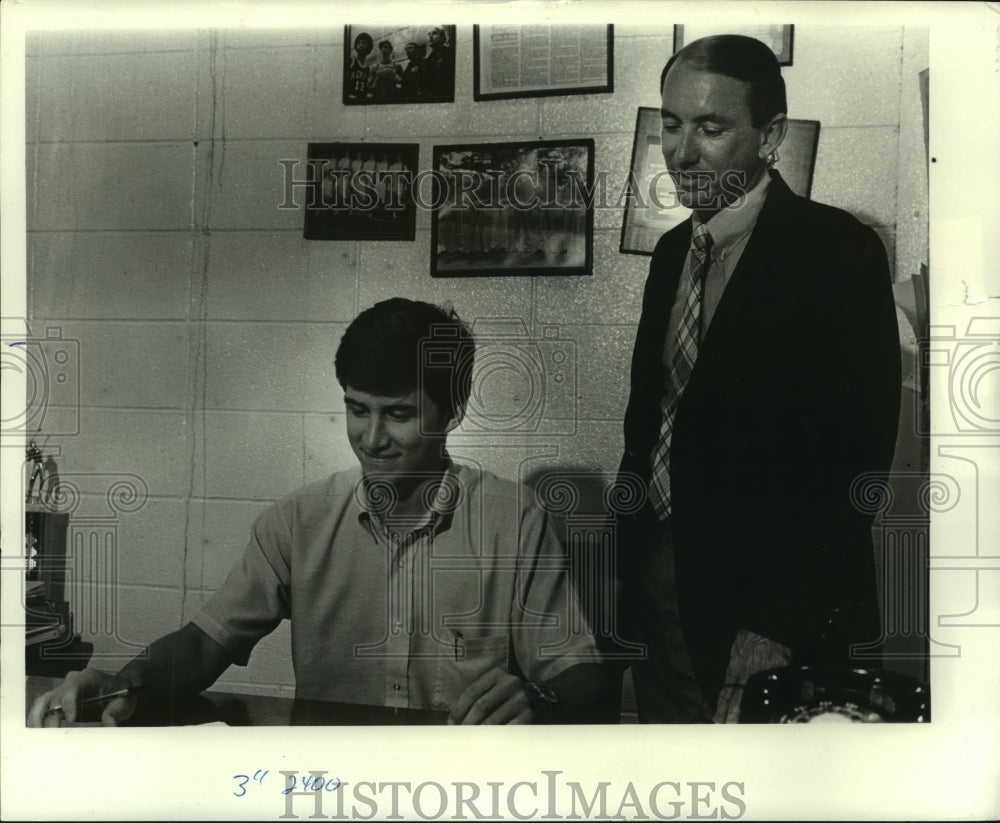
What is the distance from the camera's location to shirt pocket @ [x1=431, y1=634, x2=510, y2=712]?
76.7 inches

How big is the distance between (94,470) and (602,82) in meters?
1.33

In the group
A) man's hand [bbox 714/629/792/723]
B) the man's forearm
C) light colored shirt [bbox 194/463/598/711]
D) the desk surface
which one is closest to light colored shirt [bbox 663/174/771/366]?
light colored shirt [bbox 194/463/598/711]

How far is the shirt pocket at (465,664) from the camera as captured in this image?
76.7 inches

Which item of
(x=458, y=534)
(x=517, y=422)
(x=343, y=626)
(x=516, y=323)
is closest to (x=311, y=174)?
(x=516, y=323)

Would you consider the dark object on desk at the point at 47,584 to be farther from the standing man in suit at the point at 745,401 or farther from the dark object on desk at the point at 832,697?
the dark object on desk at the point at 832,697

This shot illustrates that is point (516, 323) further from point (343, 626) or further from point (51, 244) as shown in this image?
point (51, 244)

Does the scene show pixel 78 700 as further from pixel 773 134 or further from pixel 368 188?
pixel 773 134

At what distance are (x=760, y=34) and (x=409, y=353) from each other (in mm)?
981

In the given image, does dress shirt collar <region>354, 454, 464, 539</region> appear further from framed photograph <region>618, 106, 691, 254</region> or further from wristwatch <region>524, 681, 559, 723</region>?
framed photograph <region>618, 106, 691, 254</region>

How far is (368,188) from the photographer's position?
1.96 m

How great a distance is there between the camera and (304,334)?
1.97 meters

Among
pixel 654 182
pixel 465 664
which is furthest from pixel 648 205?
pixel 465 664

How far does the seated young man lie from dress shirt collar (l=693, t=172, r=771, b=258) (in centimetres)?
55

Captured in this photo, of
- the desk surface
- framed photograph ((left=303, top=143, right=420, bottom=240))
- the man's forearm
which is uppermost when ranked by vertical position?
framed photograph ((left=303, top=143, right=420, bottom=240))
